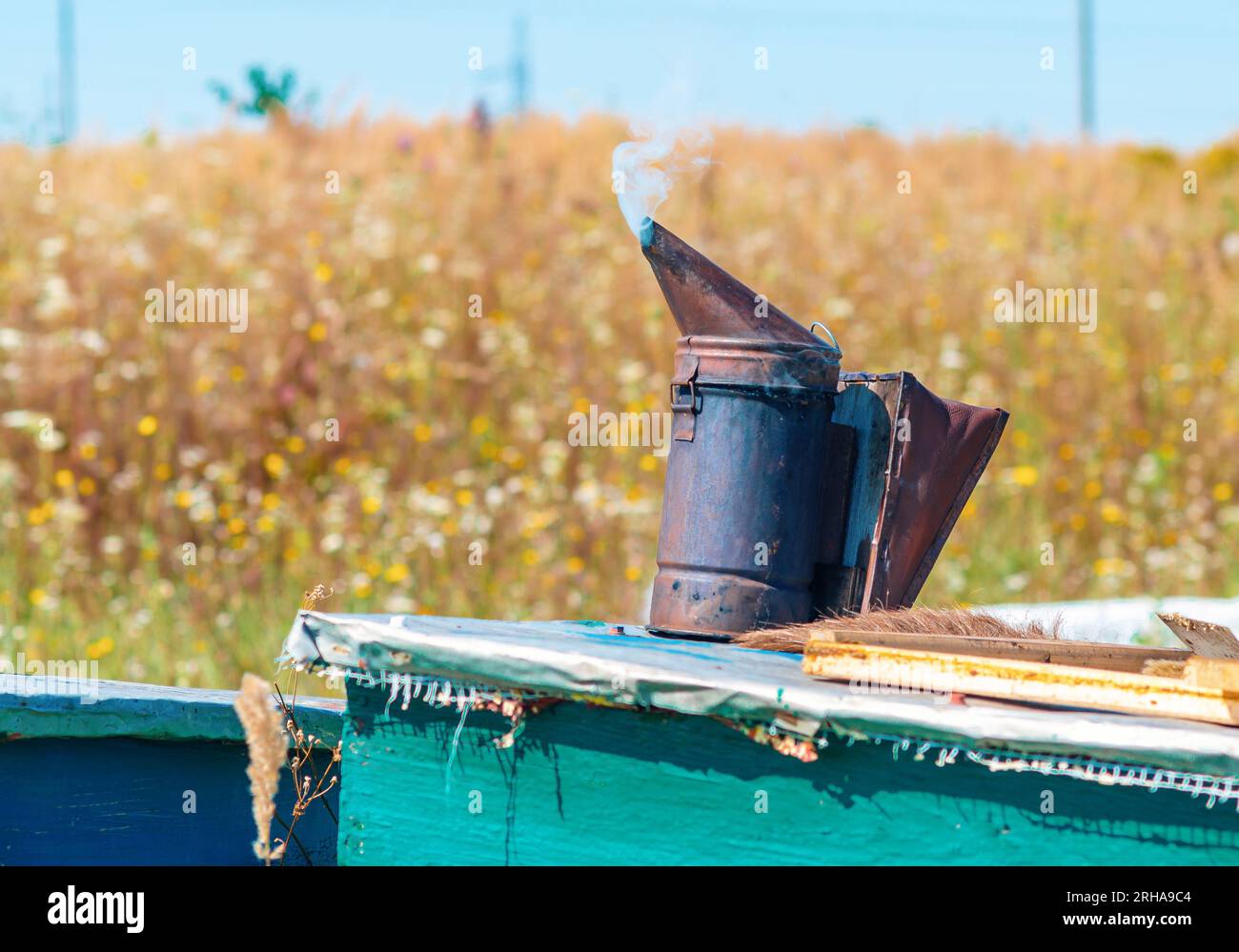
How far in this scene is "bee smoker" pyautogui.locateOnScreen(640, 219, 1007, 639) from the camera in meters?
2.25

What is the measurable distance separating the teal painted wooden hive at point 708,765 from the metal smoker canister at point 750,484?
261 mm

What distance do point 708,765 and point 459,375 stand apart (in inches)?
203

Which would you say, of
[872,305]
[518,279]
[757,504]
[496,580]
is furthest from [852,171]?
[757,504]

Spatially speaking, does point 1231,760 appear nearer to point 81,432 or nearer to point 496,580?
point 496,580

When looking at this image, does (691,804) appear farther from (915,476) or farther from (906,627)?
(915,476)

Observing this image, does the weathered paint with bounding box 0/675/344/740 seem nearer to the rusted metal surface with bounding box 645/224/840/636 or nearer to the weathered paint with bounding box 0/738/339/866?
the weathered paint with bounding box 0/738/339/866

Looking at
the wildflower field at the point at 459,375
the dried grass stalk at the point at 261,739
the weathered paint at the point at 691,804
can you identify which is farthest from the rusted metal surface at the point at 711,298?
the wildflower field at the point at 459,375

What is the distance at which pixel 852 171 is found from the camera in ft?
32.4

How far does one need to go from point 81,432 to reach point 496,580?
2271 millimetres

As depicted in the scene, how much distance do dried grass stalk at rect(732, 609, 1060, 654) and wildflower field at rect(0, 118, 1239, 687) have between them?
2891 mm

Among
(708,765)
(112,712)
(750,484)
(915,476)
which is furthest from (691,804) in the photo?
(112,712)

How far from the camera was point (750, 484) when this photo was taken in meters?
2.24

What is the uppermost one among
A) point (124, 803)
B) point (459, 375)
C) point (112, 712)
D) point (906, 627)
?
point (459, 375)

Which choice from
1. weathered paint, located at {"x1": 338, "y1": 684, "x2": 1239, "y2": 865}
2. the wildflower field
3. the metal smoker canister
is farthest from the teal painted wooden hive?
the wildflower field
